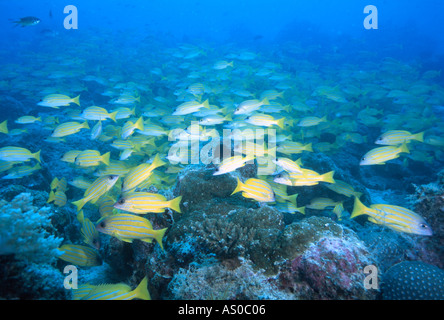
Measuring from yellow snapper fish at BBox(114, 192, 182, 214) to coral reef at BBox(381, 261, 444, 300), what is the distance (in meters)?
3.02

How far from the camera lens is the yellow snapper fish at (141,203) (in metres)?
2.70

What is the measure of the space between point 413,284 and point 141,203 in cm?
372

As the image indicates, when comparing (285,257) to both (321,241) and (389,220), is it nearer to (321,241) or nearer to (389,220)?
(321,241)

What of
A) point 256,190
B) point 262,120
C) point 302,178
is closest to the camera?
point 256,190

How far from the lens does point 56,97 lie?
239 inches

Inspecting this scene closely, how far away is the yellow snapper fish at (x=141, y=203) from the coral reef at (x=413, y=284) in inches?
119

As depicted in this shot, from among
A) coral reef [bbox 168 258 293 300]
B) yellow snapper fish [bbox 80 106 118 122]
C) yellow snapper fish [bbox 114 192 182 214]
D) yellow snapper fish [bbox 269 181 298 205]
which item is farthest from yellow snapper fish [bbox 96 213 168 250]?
yellow snapper fish [bbox 80 106 118 122]

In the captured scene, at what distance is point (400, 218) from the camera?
2.94 metres

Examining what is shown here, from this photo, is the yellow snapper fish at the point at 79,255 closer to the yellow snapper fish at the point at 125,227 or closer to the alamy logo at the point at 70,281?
the alamy logo at the point at 70,281

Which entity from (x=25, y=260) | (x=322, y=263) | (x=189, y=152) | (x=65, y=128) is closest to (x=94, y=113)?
(x=65, y=128)

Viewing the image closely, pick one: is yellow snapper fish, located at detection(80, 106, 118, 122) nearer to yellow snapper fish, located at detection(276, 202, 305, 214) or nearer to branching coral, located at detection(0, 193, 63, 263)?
branching coral, located at detection(0, 193, 63, 263)

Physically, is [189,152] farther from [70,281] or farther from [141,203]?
[70,281]

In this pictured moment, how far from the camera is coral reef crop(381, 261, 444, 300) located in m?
2.70

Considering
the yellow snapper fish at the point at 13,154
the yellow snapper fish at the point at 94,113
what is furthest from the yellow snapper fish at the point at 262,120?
the yellow snapper fish at the point at 13,154
